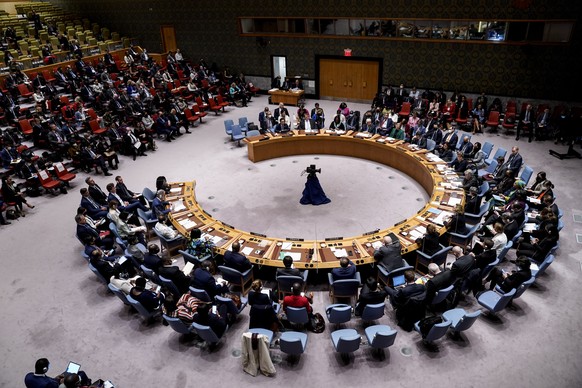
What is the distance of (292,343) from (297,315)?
61 centimetres

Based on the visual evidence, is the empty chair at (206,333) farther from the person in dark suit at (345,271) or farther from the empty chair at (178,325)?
the person in dark suit at (345,271)

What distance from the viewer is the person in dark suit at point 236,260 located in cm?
828

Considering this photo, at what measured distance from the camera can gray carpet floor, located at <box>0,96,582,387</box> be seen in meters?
6.79

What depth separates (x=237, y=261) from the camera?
829cm

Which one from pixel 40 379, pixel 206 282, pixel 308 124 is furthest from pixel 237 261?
pixel 308 124

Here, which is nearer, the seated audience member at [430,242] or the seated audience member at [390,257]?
the seated audience member at [390,257]

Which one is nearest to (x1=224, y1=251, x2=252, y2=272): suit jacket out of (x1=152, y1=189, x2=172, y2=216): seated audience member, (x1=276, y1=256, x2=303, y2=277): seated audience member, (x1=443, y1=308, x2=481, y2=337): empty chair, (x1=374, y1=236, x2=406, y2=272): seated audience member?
(x1=276, y1=256, x2=303, y2=277): seated audience member

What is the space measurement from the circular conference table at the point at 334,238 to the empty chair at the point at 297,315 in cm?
138

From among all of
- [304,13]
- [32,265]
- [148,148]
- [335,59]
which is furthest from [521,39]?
[32,265]

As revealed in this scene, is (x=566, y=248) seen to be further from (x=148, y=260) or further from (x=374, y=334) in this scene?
(x=148, y=260)

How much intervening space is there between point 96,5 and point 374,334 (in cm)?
2900

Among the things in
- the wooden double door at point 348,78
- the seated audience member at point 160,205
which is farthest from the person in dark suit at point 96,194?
the wooden double door at point 348,78

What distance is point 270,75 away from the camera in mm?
23547

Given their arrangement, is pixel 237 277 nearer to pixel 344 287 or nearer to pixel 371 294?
pixel 344 287
